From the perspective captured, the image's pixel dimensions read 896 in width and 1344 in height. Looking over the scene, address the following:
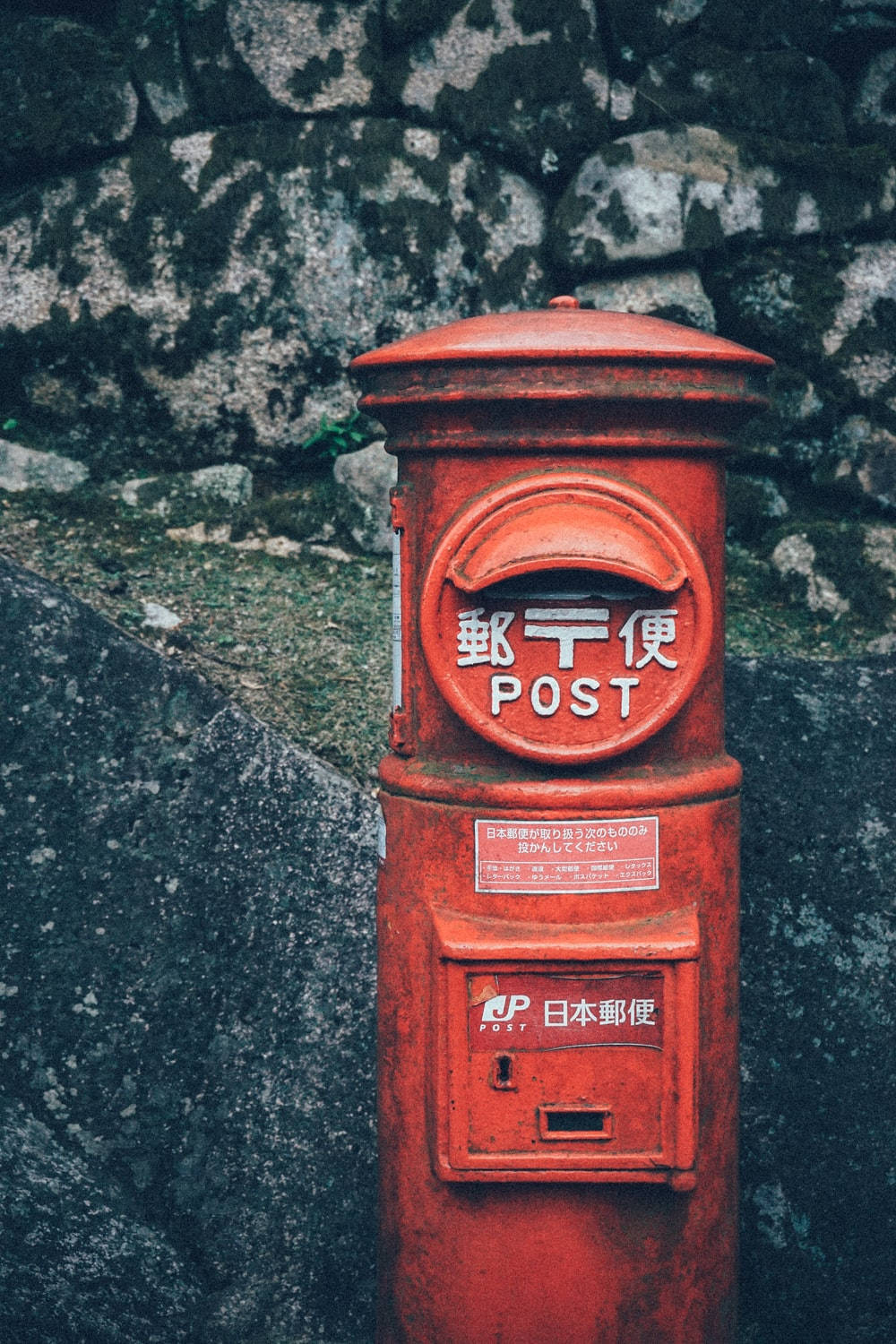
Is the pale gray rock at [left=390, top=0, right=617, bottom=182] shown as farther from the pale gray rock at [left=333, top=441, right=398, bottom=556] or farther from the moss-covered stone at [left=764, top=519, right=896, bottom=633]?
the moss-covered stone at [left=764, top=519, right=896, bottom=633]

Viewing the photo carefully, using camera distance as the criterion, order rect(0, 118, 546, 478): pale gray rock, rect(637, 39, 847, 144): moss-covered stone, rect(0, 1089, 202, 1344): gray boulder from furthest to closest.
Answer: rect(637, 39, 847, 144): moss-covered stone, rect(0, 118, 546, 478): pale gray rock, rect(0, 1089, 202, 1344): gray boulder

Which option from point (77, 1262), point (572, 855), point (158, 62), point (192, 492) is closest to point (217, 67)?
point (158, 62)

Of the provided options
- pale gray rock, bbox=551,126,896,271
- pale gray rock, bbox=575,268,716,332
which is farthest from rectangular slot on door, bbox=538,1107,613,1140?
pale gray rock, bbox=551,126,896,271

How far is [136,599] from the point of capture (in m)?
3.14

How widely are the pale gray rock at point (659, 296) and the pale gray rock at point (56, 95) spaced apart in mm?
1589

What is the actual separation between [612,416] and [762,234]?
86.5 inches

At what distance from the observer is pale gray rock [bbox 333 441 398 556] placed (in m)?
3.42

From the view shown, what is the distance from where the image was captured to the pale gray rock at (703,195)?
3.42m

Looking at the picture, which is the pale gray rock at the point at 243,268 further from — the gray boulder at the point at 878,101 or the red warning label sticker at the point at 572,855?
the red warning label sticker at the point at 572,855

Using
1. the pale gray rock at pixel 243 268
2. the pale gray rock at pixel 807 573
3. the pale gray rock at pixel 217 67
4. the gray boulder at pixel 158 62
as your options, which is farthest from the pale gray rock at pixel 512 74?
the pale gray rock at pixel 807 573

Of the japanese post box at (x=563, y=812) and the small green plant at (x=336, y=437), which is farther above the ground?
the small green plant at (x=336, y=437)

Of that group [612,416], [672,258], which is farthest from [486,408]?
[672,258]

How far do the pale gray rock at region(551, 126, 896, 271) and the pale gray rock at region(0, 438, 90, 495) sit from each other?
1.72m

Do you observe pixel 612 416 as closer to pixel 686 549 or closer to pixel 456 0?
pixel 686 549
